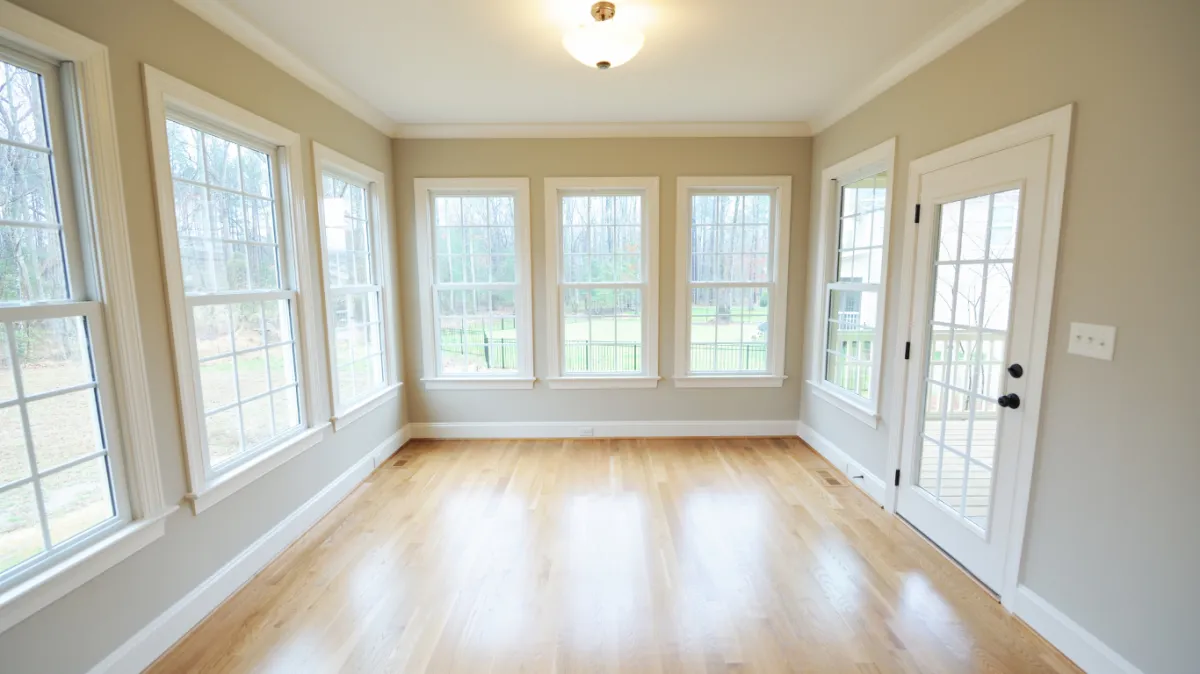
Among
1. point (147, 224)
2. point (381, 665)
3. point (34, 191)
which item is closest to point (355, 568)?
point (381, 665)

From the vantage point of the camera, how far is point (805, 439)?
13.0ft

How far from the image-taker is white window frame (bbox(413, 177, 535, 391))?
3.73 m

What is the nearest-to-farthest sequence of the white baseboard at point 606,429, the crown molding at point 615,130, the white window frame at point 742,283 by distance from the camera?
the crown molding at point 615,130, the white window frame at point 742,283, the white baseboard at point 606,429

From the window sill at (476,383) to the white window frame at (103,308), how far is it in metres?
2.27

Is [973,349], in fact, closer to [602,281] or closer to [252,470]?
[602,281]

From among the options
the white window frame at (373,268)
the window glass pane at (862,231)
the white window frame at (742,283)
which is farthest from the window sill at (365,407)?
the window glass pane at (862,231)

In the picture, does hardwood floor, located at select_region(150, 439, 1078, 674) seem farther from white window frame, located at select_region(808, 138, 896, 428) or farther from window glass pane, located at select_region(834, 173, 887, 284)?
window glass pane, located at select_region(834, 173, 887, 284)

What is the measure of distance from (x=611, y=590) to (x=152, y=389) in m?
2.04

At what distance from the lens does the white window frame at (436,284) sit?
3730 mm

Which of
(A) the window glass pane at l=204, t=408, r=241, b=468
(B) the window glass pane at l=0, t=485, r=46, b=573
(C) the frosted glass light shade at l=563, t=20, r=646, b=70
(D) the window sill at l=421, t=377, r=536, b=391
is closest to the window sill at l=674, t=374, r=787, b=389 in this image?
(D) the window sill at l=421, t=377, r=536, b=391

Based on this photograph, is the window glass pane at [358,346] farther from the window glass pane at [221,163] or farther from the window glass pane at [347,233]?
the window glass pane at [221,163]

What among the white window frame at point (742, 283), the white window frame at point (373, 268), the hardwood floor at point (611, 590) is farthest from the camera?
the white window frame at point (742, 283)

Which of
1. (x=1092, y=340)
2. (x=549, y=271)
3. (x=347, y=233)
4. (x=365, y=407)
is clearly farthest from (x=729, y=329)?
(x=347, y=233)

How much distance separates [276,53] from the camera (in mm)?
2354
